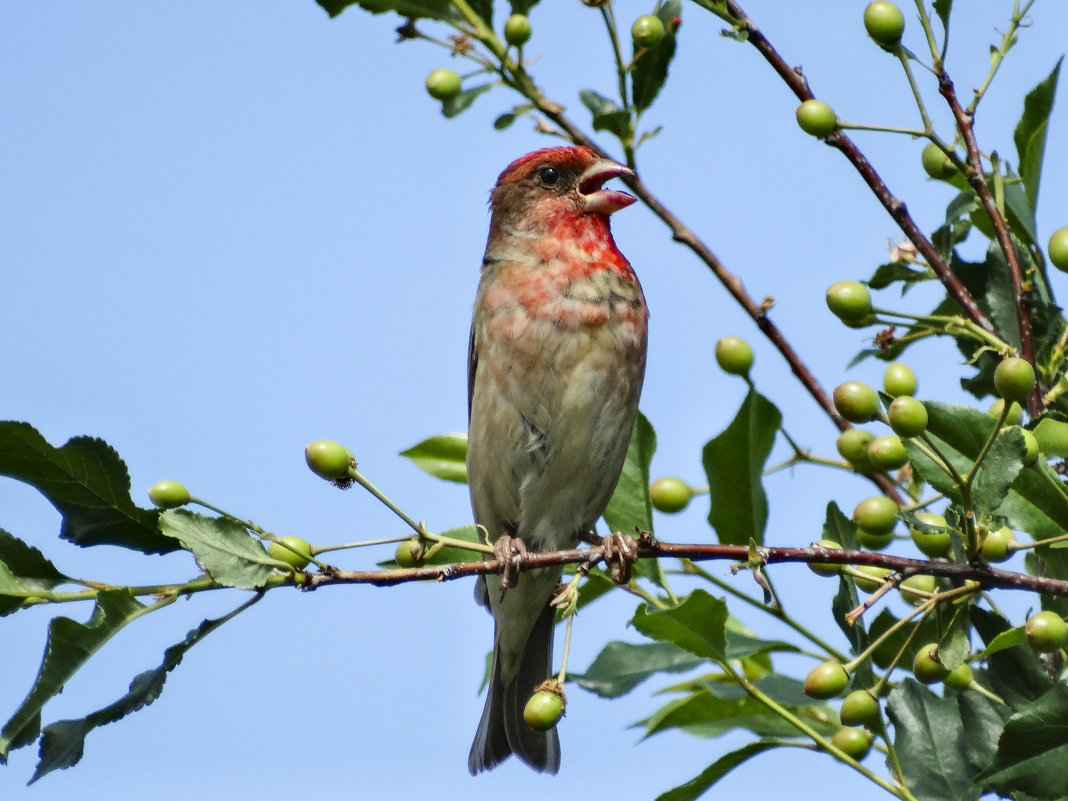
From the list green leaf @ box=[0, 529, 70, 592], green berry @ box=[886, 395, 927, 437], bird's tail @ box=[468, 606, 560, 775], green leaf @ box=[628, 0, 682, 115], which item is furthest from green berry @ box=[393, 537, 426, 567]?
bird's tail @ box=[468, 606, 560, 775]

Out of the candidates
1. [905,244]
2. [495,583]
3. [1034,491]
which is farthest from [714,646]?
[495,583]

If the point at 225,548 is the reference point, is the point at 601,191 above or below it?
above

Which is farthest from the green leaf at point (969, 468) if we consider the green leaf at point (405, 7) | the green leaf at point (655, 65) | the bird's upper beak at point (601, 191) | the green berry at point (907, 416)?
the bird's upper beak at point (601, 191)

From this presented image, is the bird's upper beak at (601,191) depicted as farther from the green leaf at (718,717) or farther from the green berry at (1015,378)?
the green berry at (1015,378)

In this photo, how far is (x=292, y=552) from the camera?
297 centimetres

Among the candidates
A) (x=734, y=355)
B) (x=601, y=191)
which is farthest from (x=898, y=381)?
(x=601, y=191)

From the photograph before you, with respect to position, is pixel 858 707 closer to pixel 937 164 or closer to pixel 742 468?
pixel 742 468

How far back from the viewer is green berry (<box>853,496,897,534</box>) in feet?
11.8

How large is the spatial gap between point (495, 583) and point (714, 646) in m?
2.69

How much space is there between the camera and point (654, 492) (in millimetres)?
4301

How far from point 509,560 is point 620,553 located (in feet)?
1.63

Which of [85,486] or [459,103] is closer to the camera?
[85,486]

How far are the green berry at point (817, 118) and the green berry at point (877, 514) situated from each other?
1079 mm

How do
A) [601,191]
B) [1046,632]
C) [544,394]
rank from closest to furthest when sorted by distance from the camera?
[1046,632] < [544,394] < [601,191]
